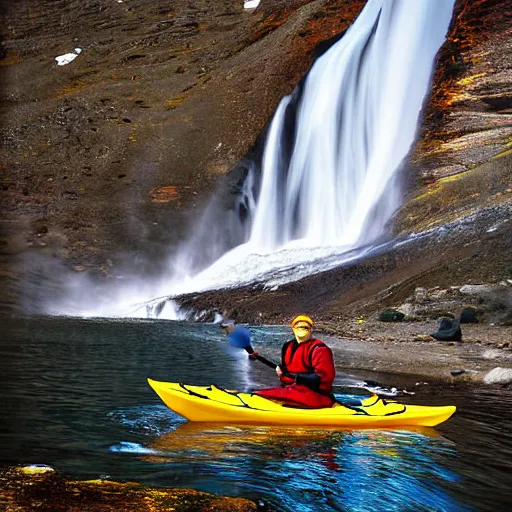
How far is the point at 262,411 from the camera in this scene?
36.0ft

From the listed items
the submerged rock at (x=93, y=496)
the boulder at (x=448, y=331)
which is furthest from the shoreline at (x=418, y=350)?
the submerged rock at (x=93, y=496)

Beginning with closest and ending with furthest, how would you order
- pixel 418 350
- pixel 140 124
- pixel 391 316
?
pixel 418 350, pixel 391 316, pixel 140 124

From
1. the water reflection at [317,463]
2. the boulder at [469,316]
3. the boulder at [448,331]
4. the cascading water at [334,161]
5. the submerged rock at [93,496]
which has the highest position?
the cascading water at [334,161]

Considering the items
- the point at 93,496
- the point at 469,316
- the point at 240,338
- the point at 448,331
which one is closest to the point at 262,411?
the point at 240,338

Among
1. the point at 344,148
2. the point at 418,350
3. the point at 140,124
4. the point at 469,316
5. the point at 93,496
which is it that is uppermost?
the point at 140,124

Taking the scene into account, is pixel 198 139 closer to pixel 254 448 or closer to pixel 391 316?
pixel 391 316

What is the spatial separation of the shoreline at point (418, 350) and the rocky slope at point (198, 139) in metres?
3.06

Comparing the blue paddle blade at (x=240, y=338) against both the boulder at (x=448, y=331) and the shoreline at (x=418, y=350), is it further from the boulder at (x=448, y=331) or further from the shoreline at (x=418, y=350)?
the boulder at (x=448, y=331)

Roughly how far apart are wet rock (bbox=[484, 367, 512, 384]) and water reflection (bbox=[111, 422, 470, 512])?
14.4ft

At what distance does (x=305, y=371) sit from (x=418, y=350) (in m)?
8.83

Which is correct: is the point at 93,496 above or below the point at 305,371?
below

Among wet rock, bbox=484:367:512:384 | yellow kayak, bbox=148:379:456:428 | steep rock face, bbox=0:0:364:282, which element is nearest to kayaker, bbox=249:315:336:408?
yellow kayak, bbox=148:379:456:428

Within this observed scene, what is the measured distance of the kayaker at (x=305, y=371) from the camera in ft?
34.6

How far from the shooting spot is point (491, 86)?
38469 millimetres
